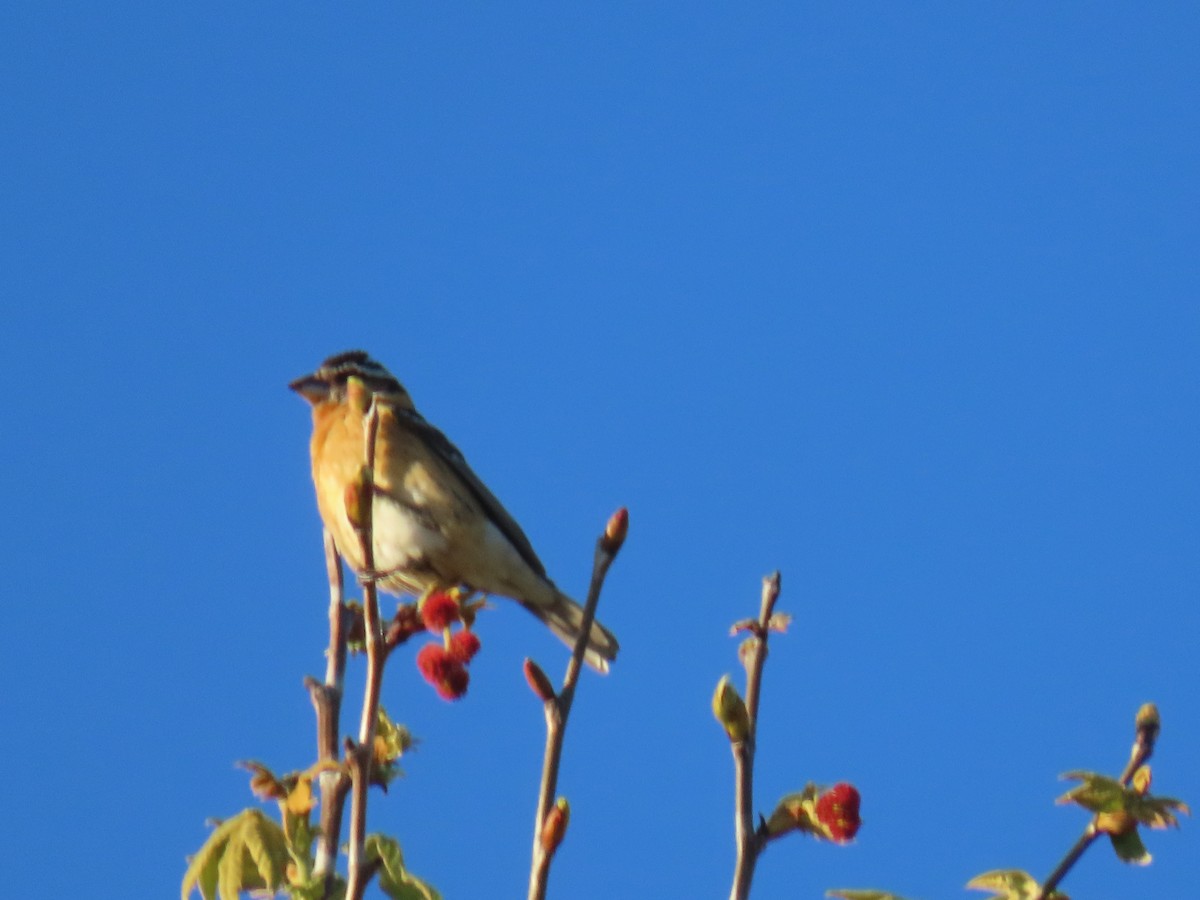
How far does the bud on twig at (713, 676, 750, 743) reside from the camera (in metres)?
3.02

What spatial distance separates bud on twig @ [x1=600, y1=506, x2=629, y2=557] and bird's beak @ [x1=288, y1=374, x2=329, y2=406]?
6.05 meters

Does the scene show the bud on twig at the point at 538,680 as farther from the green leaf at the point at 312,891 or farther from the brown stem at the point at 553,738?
the green leaf at the point at 312,891

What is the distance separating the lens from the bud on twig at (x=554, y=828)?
2.74 meters

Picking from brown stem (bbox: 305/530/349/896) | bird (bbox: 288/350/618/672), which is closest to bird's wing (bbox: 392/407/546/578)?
bird (bbox: 288/350/618/672)

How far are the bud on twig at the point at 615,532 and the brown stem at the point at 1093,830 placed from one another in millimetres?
1030

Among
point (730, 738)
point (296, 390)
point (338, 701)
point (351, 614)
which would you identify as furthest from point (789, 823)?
point (296, 390)

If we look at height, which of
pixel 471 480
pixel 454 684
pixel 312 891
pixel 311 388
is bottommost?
pixel 312 891

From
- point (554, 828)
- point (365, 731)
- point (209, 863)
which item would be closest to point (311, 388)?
point (209, 863)

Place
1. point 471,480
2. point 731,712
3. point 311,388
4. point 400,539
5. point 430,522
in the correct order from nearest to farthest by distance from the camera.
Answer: point 731,712 → point 400,539 → point 430,522 → point 471,480 → point 311,388

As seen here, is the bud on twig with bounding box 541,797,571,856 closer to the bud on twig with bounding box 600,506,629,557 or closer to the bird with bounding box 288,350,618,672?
the bud on twig with bounding box 600,506,629,557

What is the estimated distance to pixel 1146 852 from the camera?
3350 mm

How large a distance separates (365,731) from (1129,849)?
1628 mm

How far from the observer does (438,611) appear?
4234mm

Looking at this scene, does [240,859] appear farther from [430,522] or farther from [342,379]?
[342,379]
